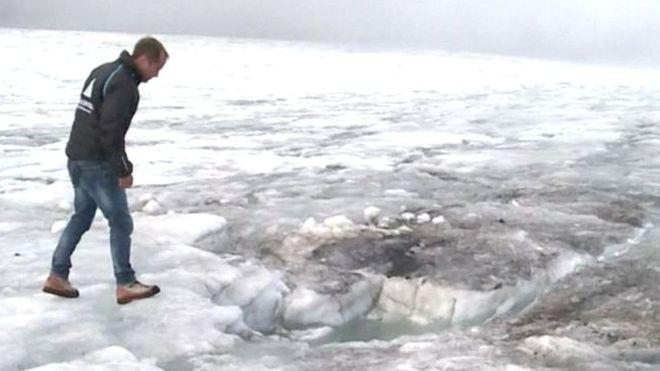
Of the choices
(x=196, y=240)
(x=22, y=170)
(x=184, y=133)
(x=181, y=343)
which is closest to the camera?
(x=181, y=343)

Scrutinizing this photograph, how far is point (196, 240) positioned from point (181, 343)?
6.45ft

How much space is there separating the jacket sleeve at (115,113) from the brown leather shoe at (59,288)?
934 millimetres

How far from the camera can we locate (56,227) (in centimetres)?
626

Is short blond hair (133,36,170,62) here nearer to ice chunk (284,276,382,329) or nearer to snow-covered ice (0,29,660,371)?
snow-covered ice (0,29,660,371)

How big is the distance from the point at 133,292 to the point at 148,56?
1373mm

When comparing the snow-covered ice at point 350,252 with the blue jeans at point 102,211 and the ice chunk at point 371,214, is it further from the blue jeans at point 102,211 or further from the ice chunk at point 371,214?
the blue jeans at point 102,211

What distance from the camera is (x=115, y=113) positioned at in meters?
4.16

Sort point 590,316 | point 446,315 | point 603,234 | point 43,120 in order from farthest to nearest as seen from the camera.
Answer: point 43,120
point 603,234
point 446,315
point 590,316

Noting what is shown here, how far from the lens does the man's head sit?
13.7 ft

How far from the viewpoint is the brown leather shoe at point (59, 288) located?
466cm

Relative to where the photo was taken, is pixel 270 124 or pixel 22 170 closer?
pixel 22 170

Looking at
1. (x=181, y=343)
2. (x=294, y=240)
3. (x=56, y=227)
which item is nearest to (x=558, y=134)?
(x=294, y=240)

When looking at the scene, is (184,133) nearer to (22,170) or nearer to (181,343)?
(22,170)

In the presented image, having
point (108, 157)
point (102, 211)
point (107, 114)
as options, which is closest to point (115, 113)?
point (107, 114)
